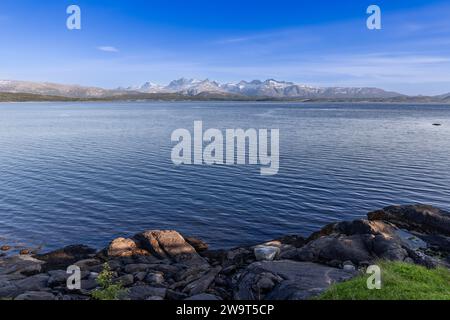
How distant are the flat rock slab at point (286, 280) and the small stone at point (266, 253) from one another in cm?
316

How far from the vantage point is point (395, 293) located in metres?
16.2

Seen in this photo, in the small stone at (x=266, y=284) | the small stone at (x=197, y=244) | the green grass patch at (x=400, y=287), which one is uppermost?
the green grass patch at (x=400, y=287)

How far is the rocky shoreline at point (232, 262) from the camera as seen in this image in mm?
22016

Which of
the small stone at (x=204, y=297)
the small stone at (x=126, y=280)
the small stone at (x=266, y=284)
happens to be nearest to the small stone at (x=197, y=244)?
the small stone at (x=126, y=280)

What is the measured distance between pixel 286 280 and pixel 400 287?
6693mm

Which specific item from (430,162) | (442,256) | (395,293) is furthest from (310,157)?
(395,293)

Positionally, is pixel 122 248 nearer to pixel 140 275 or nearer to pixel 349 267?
pixel 140 275

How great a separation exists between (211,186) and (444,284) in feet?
112

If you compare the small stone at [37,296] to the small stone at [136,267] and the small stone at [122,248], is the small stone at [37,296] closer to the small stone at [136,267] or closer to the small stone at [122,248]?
the small stone at [136,267]

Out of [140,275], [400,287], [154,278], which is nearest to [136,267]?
[140,275]

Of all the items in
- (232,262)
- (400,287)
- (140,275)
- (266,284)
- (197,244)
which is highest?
(400,287)

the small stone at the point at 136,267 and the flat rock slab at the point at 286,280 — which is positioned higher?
the flat rock slab at the point at 286,280

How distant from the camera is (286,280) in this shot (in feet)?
71.6
